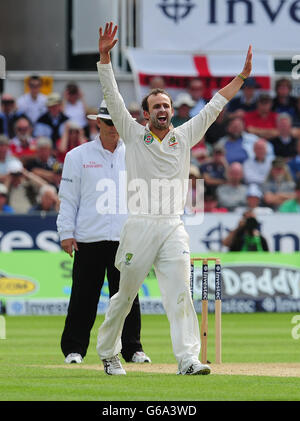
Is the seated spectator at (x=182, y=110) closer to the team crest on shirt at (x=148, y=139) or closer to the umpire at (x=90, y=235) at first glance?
the umpire at (x=90, y=235)

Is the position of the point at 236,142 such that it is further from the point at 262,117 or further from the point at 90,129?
the point at 90,129

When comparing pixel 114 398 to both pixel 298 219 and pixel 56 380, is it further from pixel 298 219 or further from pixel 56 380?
pixel 298 219

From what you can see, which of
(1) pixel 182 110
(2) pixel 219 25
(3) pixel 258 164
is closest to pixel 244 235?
(3) pixel 258 164

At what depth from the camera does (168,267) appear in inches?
359

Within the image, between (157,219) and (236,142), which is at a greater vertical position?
(236,142)

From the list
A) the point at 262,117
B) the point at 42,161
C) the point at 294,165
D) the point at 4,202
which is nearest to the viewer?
the point at 4,202

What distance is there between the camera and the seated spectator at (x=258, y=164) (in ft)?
70.7

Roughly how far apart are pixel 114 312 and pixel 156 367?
1.19 metres

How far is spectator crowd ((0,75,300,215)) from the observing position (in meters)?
19.8

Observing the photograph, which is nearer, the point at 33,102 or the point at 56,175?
the point at 56,175

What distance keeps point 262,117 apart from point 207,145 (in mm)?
1406

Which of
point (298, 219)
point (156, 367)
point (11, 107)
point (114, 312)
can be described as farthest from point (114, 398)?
point (11, 107)

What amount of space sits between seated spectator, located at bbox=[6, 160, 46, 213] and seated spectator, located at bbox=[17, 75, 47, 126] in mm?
2347

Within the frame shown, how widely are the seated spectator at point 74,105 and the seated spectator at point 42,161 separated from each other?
1456mm
